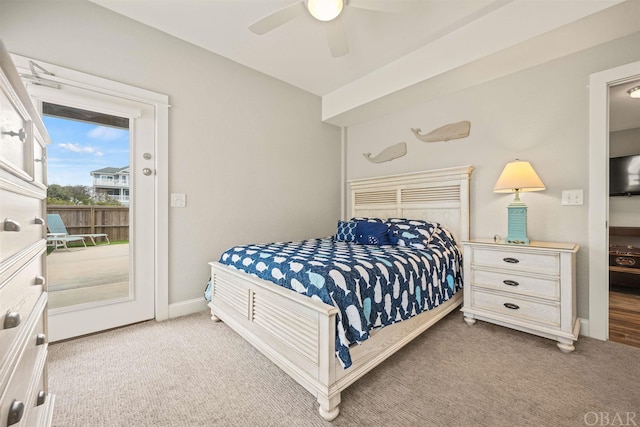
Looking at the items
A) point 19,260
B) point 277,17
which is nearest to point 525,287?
point 277,17

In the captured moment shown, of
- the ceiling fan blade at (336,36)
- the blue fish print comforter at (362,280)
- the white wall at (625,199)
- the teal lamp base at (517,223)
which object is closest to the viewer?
the blue fish print comforter at (362,280)

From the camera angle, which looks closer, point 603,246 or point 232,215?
point 603,246

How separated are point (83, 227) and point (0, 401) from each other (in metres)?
2.07

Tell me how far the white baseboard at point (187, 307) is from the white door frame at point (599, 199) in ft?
11.2

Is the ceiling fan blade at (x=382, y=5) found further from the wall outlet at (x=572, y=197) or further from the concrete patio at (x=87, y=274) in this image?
the concrete patio at (x=87, y=274)

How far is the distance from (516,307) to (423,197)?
4.61ft

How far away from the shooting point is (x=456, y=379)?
1608 mm

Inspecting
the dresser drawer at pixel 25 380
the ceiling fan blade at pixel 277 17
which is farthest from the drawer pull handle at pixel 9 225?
the ceiling fan blade at pixel 277 17

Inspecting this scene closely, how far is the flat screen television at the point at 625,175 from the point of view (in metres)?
3.65

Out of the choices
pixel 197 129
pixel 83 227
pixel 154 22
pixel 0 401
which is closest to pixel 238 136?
pixel 197 129

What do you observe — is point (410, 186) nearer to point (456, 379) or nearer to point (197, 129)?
point (456, 379)

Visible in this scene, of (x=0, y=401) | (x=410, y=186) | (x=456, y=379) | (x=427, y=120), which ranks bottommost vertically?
(x=456, y=379)

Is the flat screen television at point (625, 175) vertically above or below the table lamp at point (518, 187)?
above

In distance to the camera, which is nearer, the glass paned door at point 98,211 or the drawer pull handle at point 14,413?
the drawer pull handle at point 14,413
